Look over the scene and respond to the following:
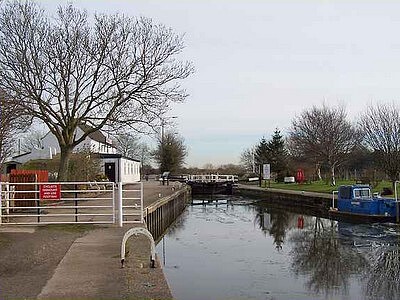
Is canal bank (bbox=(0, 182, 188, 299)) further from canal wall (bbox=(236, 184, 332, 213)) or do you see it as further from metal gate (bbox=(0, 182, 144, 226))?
canal wall (bbox=(236, 184, 332, 213))

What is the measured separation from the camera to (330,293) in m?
13.2

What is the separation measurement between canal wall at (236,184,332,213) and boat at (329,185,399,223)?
4.29m

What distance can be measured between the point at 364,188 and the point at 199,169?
73231 mm

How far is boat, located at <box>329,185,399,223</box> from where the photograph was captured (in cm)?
2827

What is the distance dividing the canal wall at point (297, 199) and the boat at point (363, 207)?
4291 mm

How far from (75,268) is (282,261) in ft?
30.6

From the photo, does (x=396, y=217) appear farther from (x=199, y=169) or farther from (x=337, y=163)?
(x=199, y=169)

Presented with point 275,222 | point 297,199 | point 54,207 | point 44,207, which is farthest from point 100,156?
point 44,207

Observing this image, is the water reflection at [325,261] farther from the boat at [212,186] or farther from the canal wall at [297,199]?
the boat at [212,186]

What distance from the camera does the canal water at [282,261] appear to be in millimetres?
13281

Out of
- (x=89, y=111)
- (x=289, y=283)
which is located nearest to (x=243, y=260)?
(x=289, y=283)

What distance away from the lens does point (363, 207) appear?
29.6 metres

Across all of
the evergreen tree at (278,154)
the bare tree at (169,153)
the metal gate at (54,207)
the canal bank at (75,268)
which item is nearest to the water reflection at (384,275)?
the canal bank at (75,268)

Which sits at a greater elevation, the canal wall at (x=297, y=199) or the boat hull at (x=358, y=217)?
the canal wall at (x=297, y=199)
